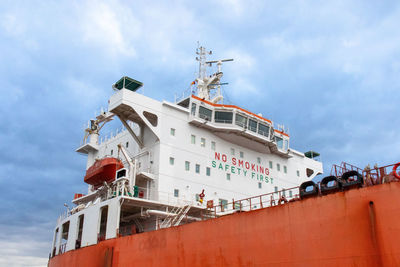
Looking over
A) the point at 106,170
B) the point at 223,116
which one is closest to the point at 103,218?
the point at 106,170

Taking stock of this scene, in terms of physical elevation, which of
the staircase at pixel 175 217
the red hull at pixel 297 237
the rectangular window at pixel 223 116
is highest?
the rectangular window at pixel 223 116

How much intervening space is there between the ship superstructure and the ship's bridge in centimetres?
7

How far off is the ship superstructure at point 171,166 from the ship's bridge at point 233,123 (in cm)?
7

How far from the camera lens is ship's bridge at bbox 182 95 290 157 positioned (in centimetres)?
2652

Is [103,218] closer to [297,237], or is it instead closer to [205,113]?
[205,113]

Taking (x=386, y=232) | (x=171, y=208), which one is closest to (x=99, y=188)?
(x=171, y=208)

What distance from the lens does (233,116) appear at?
2698cm

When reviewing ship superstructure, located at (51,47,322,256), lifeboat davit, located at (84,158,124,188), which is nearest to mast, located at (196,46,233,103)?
ship superstructure, located at (51,47,322,256)

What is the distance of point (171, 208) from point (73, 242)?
7.01 meters

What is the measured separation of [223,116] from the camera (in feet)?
88.9

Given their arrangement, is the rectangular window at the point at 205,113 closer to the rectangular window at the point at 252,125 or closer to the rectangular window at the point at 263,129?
the rectangular window at the point at 252,125

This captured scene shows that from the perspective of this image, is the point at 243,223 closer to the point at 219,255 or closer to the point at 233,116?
the point at 219,255

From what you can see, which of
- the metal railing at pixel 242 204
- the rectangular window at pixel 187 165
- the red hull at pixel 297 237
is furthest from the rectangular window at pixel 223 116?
the red hull at pixel 297 237

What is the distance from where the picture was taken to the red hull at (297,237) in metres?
11.8
